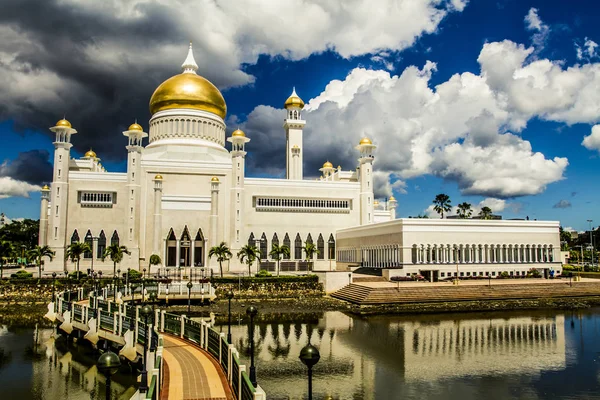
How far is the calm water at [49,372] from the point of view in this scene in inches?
695

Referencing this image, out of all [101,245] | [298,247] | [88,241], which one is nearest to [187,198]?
[101,245]

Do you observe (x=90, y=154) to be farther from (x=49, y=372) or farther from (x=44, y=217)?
(x=49, y=372)

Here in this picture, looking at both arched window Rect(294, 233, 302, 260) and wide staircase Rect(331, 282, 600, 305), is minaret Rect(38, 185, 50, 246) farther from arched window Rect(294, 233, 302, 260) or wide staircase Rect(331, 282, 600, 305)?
wide staircase Rect(331, 282, 600, 305)

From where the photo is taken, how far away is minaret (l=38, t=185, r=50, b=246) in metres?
48.9

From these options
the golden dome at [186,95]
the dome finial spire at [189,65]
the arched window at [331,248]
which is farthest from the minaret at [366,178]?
the dome finial spire at [189,65]

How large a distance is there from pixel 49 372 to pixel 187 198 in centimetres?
3188

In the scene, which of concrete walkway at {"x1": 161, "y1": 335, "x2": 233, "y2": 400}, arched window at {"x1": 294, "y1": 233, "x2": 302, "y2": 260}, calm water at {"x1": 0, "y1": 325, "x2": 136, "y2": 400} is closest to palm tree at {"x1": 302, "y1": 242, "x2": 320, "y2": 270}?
arched window at {"x1": 294, "y1": 233, "x2": 302, "y2": 260}

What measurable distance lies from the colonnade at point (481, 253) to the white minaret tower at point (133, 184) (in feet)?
90.8

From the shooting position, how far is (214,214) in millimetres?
50875

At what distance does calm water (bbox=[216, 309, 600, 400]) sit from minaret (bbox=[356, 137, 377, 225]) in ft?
78.9

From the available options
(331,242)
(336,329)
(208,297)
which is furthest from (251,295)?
(331,242)

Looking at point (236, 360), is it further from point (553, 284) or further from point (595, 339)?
point (553, 284)

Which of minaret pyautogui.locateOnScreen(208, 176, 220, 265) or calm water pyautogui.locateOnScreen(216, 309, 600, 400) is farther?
minaret pyautogui.locateOnScreen(208, 176, 220, 265)

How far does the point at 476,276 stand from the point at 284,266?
791 inches
